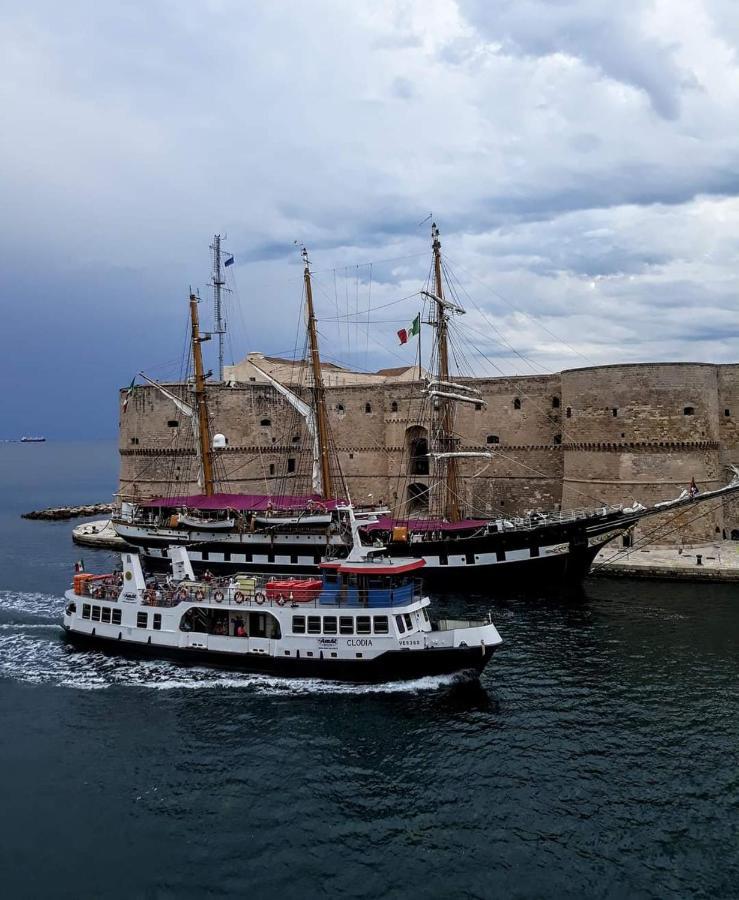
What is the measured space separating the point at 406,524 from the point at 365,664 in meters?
14.6

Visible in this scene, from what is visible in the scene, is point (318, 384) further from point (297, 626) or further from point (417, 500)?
point (297, 626)

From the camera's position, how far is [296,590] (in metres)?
23.2

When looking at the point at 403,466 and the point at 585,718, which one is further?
the point at 403,466

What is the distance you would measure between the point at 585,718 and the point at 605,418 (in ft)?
73.2

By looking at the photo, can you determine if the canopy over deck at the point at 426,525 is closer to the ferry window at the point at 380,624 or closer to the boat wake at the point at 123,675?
the ferry window at the point at 380,624

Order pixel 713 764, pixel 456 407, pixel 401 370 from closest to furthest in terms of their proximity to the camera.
Result: pixel 713 764, pixel 456 407, pixel 401 370

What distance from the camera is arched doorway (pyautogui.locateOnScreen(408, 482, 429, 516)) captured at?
48.6m

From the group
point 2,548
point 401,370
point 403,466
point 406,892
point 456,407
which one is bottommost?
point 406,892

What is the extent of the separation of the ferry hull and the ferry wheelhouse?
30 mm

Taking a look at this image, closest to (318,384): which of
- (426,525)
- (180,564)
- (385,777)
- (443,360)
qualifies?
(443,360)

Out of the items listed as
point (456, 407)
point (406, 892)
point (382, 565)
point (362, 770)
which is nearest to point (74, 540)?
point (456, 407)

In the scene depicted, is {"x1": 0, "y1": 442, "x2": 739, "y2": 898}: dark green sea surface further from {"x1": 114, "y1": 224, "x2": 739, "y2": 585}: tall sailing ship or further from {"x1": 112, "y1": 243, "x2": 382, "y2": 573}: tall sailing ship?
{"x1": 112, "y1": 243, "x2": 382, "y2": 573}: tall sailing ship

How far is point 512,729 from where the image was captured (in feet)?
60.8

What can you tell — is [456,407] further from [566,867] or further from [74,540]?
[566,867]
